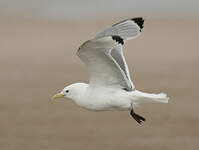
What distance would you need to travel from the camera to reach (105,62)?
21.0ft

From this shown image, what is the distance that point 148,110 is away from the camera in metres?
11.9

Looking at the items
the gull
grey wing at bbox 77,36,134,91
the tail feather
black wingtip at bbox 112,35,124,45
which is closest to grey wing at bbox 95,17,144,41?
the gull

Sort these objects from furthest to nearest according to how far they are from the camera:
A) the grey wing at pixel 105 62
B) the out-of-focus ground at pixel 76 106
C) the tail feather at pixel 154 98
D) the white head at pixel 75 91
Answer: the out-of-focus ground at pixel 76 106 → the white head at pixel 75 91 → the tail feather at pixel 154 98 → the grey wing at pixel 105 62

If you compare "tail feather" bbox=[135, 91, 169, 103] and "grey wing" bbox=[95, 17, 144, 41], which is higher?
"grey wing" bbox=[95, 17, 144, 41]

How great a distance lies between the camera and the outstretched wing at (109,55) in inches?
242

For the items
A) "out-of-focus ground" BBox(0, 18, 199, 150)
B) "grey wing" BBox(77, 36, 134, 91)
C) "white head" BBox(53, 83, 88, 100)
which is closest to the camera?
"grey wing" BBox(77, 36, 134, 91)

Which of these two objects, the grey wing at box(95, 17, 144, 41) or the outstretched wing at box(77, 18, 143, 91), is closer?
the outstretched wing at box(77, 18, 143, 91)

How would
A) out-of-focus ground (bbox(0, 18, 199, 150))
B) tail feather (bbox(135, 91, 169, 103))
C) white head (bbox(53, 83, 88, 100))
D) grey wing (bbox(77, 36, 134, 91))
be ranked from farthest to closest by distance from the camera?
1. out-of-focus ground (bbox(0, 18, 199, 150))
2. white head (bbox(53, 83, 88, 100))
3. tail feather (bbox(135, 91, 169, 103))
4. grey wing (bbox(77, 36, 134, 91))

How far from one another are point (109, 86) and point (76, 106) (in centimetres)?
544

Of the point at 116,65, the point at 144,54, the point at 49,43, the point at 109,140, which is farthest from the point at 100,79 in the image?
the point at 49,43

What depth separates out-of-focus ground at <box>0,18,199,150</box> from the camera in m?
10.5

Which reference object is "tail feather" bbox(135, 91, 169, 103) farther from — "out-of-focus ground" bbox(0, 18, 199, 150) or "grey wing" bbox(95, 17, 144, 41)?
"out-of-focus ground" bbox(0, 18, 199, 150)

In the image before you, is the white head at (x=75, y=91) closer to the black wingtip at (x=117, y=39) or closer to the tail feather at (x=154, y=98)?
the tail feather at (x=154, y=98)

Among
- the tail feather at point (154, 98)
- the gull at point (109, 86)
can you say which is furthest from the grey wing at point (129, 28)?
the tail feather at point (154, 98)
